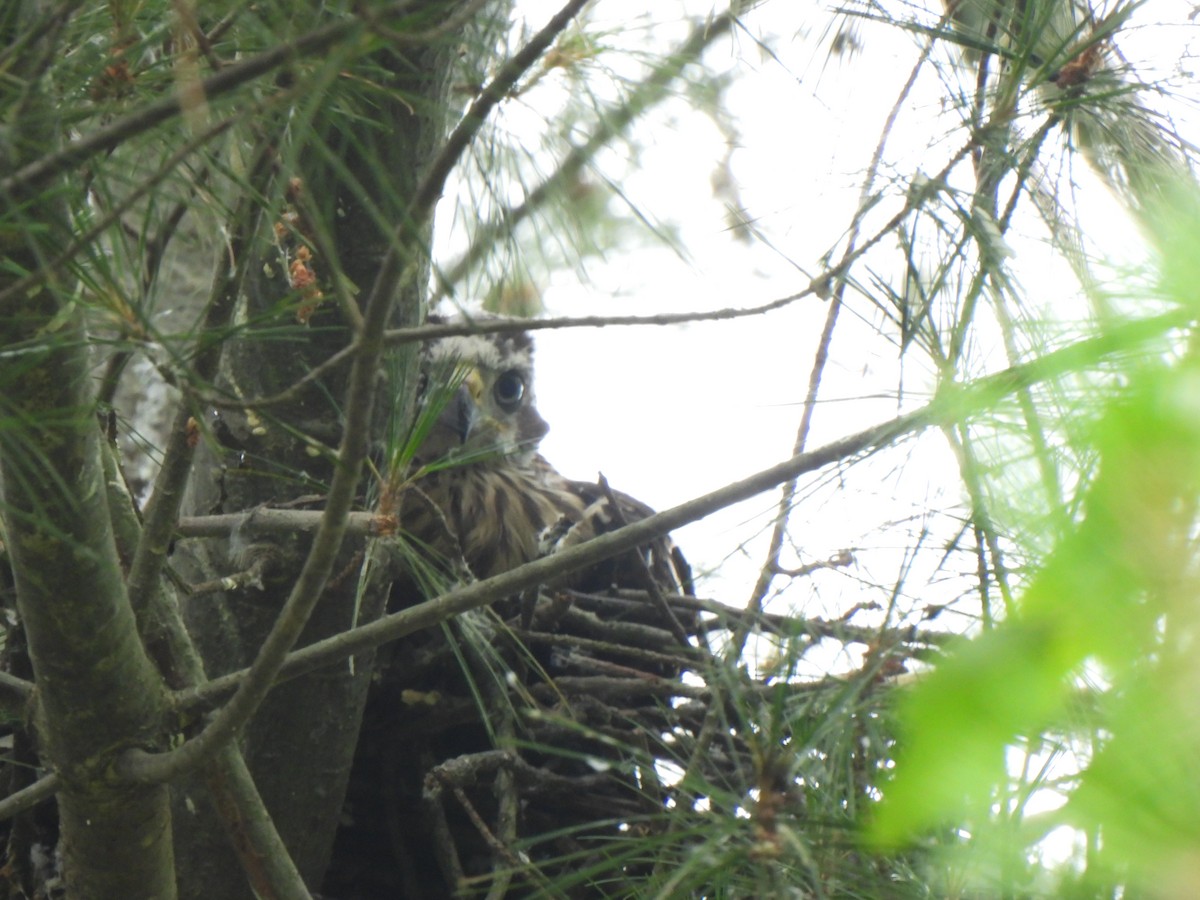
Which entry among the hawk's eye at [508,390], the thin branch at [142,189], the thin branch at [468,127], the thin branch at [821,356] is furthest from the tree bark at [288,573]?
the hawk's eye at [508,390]

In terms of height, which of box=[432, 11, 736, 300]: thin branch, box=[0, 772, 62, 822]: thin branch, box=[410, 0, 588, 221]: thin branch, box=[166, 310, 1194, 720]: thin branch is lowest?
box=[166, 310, 1194, 720]: thin branch

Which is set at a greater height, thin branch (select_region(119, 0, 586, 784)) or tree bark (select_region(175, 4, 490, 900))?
tree bark (select_region(175, 4, 490, 900))

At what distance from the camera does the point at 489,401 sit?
3418 millimetres

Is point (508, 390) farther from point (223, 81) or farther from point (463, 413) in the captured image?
point (223, 81)

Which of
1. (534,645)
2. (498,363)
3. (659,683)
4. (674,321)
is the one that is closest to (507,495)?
(498,363)

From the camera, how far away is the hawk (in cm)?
271

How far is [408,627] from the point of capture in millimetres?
1361

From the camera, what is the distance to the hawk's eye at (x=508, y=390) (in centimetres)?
346

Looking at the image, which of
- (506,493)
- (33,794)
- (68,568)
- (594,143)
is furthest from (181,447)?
(506,493)

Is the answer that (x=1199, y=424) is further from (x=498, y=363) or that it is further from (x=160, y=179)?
(x=498, y=363)

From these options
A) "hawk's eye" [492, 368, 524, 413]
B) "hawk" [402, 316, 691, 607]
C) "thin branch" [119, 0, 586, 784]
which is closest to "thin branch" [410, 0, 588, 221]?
"thin branch" [119, 0, 586, 784]

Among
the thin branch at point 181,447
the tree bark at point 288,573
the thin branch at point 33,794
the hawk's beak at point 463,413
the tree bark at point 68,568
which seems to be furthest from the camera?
the hawk's beak at point 463,413

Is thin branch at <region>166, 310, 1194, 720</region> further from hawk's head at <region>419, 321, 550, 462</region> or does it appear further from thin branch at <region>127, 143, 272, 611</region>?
hawk's head at <region>419, 321, 550, 462</region>

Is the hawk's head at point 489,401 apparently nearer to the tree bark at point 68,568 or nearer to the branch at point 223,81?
the tree bark at point 68,568
